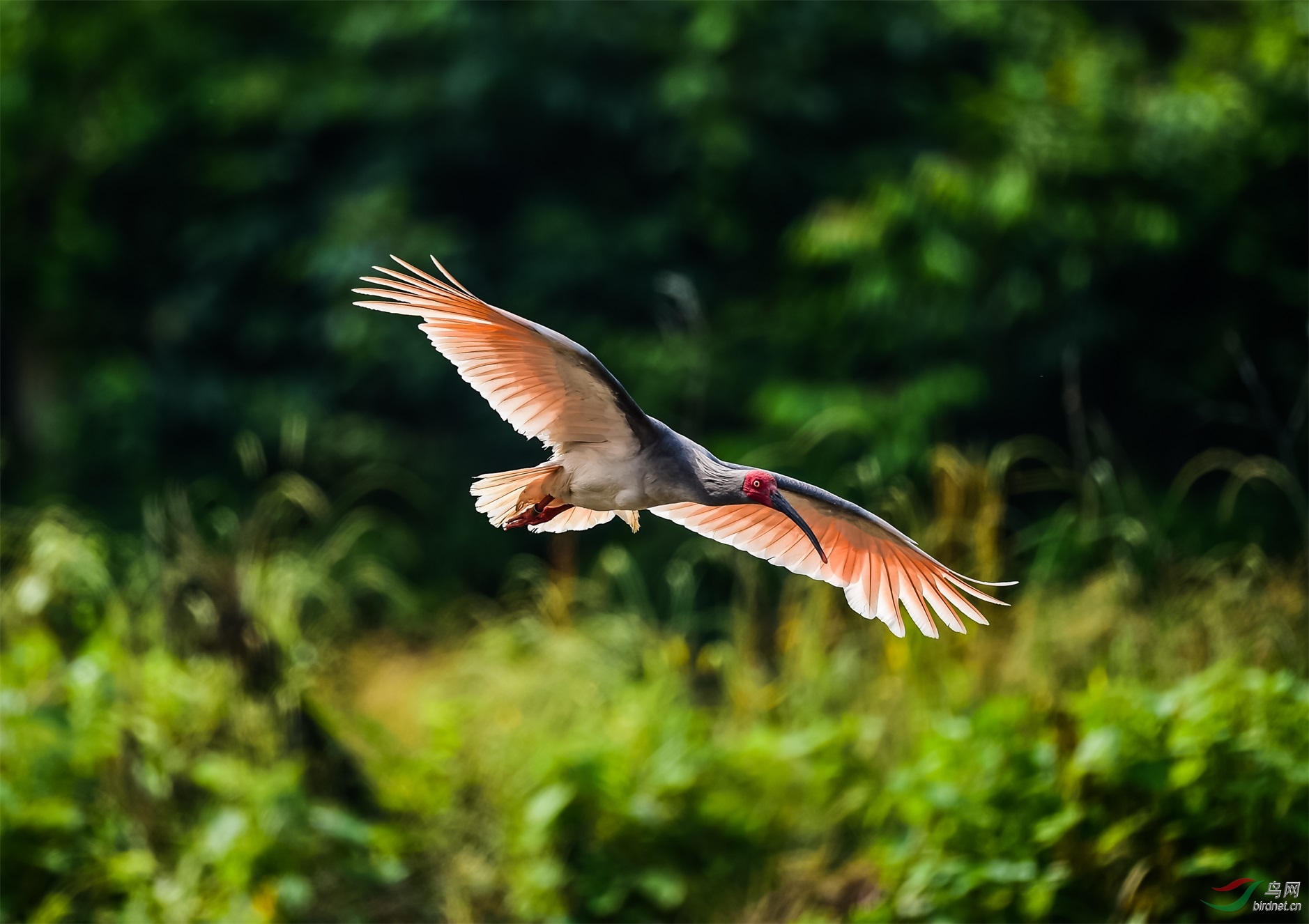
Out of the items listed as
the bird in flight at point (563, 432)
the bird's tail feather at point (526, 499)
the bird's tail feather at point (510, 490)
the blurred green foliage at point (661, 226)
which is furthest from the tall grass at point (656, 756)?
the blurred green foliage at point (661, 226)

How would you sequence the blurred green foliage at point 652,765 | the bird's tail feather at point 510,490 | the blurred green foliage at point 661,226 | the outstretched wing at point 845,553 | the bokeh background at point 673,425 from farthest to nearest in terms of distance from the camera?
1. the blurred green foliage at point 661,226
2. the bokeh background at point 673,425
3. the blurred green foliage at point 652,765
4. the outstretched wing at point 845,553
5. the bird's tail feather at point 510,490

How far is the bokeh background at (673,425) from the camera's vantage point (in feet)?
16.1

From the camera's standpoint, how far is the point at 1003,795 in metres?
4.43

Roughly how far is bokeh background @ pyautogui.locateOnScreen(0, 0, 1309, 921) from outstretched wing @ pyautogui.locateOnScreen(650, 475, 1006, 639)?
113cm

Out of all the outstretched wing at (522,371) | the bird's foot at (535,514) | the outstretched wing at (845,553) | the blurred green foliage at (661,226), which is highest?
the outstretched wing at (522,371)

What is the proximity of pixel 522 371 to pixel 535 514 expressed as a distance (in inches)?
15.0

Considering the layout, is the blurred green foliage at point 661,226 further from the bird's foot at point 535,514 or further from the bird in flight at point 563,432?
the bird in flight at point 563,432

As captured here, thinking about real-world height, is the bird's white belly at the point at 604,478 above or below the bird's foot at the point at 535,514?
above

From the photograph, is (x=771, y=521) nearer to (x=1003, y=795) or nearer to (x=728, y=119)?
(x=1003, y=795)

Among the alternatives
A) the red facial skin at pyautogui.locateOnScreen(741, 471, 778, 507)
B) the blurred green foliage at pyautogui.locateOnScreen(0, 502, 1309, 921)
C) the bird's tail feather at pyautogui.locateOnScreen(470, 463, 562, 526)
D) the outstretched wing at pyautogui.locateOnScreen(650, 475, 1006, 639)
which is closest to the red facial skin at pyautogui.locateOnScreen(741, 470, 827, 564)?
the red facial skin at pyautogui.locateOnScreen(741, 471, 778, 507)

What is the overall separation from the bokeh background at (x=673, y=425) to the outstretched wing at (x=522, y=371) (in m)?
2.23

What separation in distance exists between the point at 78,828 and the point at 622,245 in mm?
6470

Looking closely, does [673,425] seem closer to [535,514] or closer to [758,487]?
[535,514]

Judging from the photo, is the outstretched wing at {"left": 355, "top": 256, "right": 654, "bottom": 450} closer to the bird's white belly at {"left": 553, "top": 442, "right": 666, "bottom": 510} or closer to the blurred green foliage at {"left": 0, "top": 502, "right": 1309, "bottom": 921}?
the bird's white belly at {"left": 553, "top": 442, "right": 666, "bottom": 510}
